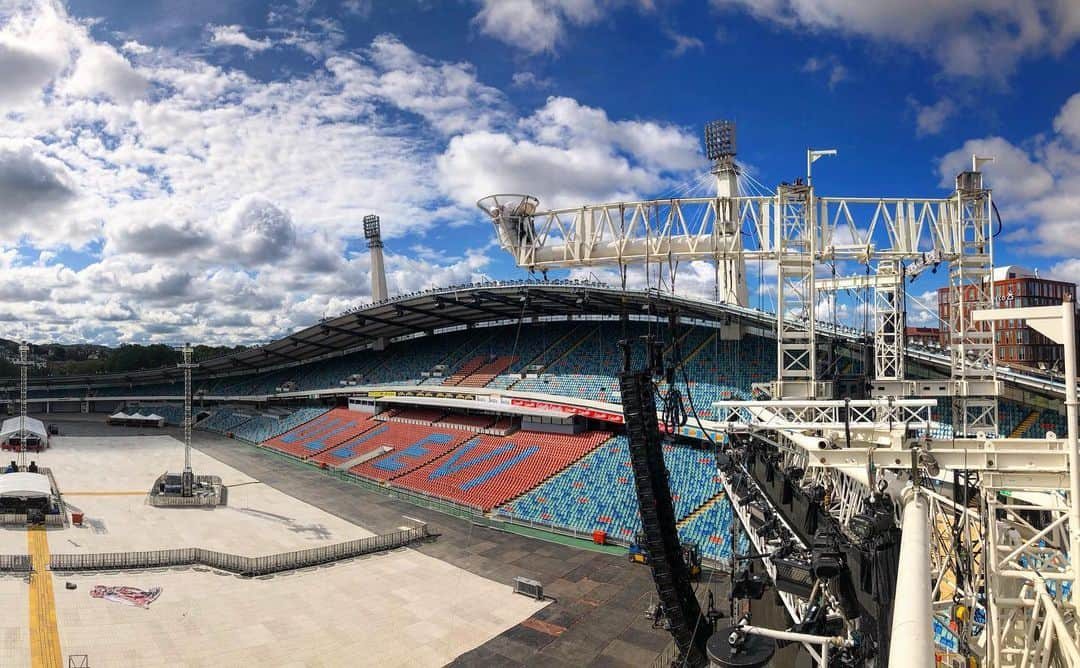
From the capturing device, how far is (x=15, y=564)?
24.3 metres

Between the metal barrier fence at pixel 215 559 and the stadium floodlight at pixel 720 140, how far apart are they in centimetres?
3446

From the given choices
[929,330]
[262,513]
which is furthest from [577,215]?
[929,330]

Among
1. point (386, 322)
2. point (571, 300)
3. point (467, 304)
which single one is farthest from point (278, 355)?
point (571, 300)

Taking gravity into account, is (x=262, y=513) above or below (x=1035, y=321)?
below

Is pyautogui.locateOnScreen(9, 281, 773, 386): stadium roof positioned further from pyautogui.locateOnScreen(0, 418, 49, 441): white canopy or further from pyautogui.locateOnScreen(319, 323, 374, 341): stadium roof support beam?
pyautogui.locateOnScreen(0, 418, 49, 441): white canopy

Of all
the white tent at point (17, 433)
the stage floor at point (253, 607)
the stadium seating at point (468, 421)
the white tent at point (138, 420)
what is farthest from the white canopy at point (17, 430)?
the stadium seating at point (468, 421)

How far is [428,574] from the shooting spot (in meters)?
25.4

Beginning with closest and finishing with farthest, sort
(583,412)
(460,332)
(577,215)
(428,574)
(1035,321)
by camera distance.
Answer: (1035,321) < (428,574) < (577,215) < (583,412) < (460,332)

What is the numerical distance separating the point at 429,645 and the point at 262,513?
2089cm

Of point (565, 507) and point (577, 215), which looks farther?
point (565, 507)

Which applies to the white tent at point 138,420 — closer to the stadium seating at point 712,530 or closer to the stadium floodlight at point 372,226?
the stadium floodlight at point 372,226

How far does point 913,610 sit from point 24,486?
1697 inches

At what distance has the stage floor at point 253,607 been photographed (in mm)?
18438

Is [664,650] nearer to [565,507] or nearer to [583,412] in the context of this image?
[565,507]
